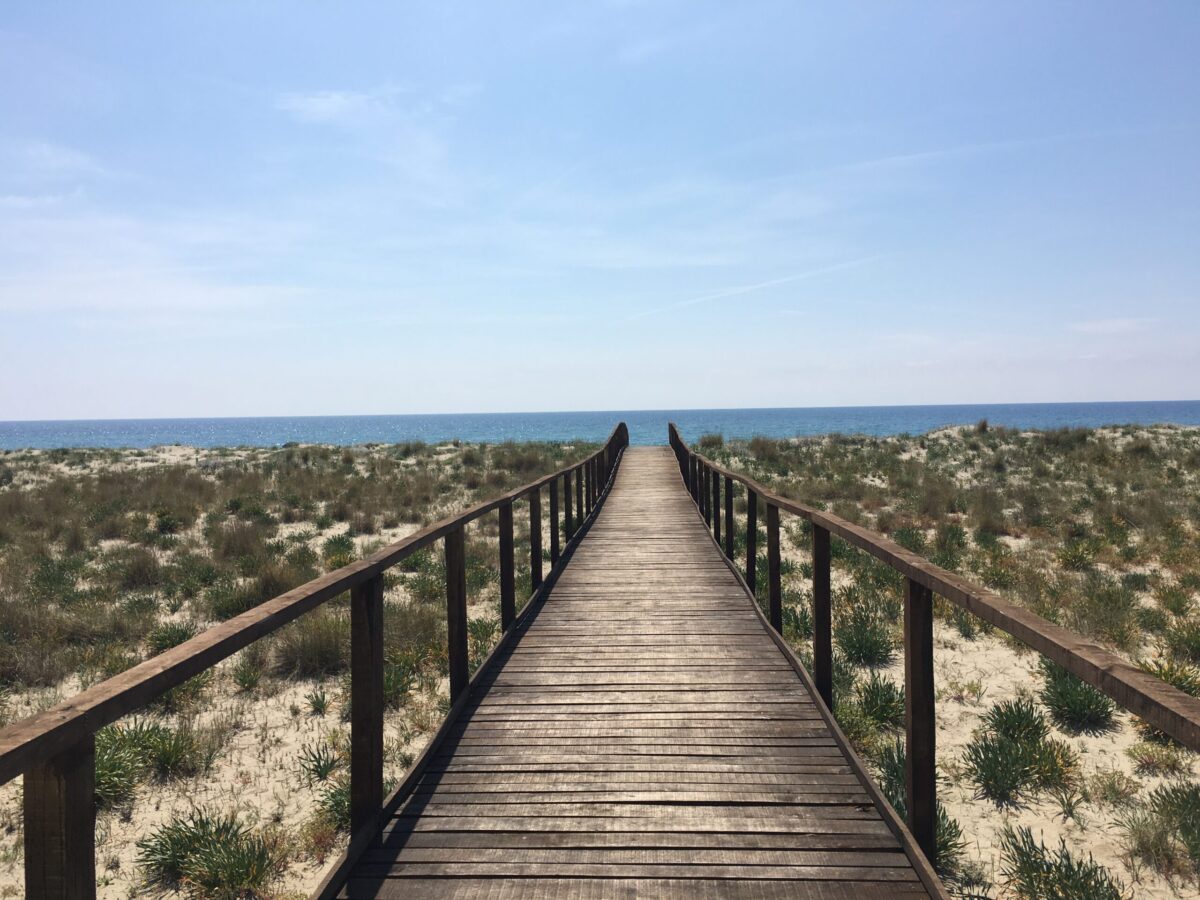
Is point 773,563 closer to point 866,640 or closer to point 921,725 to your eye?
point 866,640

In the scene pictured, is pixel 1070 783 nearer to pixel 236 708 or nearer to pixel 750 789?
pixel 750 789

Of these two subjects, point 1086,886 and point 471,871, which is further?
point 1086,886

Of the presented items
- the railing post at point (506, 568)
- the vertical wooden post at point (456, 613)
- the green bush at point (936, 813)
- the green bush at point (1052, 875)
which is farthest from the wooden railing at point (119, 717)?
the green bush at point (1052, 875)

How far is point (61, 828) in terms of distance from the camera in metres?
1.55

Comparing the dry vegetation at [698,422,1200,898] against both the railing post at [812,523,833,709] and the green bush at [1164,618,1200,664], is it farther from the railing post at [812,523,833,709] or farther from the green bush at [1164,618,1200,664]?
the railing post at [812,523,833,709]

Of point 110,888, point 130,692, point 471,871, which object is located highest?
point 130,692

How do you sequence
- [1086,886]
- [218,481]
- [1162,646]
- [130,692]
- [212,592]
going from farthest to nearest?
[218,481], [212,592], [1162,646], [1086,886], [130,692]

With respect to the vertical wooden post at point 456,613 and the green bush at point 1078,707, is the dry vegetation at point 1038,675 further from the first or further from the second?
the vertical wooden post at point 456,613

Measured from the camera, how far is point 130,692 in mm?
1728

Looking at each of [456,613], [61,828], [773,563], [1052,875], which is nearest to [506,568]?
[456,613]

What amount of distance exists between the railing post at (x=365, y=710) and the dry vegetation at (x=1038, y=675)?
290 centimetres

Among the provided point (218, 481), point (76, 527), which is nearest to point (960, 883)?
point (76, 527)

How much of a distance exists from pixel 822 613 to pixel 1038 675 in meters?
3.38

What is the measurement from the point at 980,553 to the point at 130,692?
11264 millimetres
